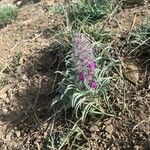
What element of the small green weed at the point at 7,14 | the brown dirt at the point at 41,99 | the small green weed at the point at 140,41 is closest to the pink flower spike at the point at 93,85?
the brown dirt at the point at 41,99

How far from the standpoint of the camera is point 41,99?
12.1 ft

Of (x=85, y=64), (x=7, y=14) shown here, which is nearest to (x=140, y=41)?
(x=85, y=64)

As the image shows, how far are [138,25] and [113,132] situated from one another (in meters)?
1.15

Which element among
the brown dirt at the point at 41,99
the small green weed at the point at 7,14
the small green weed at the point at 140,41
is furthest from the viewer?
the small green weed at the point at 7,14

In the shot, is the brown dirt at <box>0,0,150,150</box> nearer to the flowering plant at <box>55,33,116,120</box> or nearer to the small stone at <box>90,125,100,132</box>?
the small stone at <box>90,125,100,132</box>

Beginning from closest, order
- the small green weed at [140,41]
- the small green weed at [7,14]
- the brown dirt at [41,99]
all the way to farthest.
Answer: the brown dirt at [41,99], the small green weed at [140,41], the small green weed at [7,14]

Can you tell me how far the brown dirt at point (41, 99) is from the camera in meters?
3.12

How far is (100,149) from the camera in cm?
310

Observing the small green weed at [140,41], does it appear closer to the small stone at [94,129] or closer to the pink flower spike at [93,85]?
the pink flower spike at [93,85]

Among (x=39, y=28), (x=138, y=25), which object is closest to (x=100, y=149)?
(x=138, y=25)

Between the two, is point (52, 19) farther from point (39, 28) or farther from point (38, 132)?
point (38, 132)

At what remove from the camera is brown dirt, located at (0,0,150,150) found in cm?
312

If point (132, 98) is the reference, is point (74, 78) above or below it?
above

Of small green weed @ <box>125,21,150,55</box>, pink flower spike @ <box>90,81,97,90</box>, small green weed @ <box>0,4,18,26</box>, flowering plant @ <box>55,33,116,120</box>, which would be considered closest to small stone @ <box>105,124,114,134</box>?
flowering plant @ <box>55,33,116,120</box>
